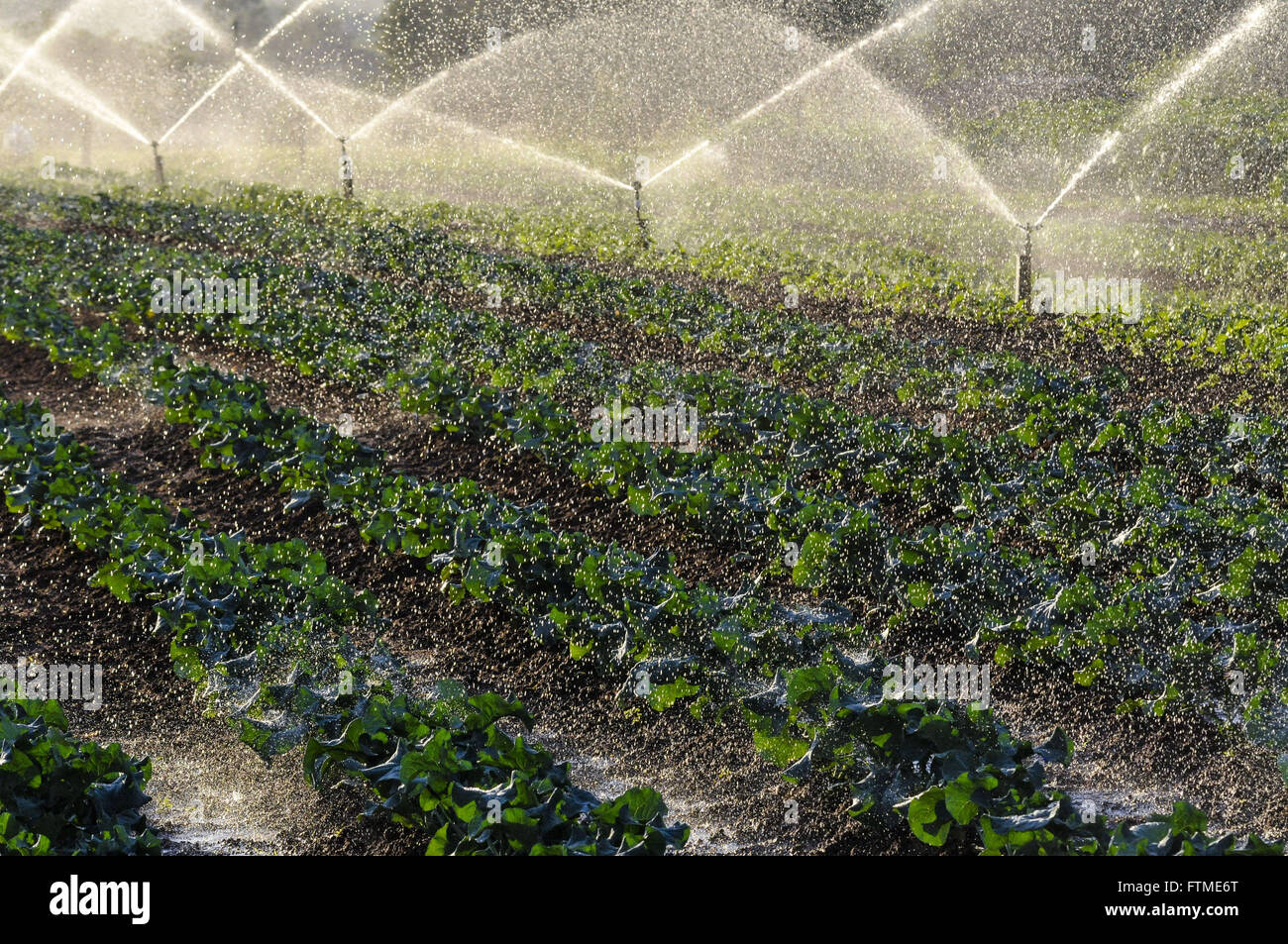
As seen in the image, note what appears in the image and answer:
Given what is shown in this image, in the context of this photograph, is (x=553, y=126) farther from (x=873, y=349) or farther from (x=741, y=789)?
(x=741, y=789)

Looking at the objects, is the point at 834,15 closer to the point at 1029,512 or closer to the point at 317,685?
the point at 1029,512

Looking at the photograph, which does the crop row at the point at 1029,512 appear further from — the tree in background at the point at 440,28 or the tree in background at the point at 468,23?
the tree in background at the point at 440,28

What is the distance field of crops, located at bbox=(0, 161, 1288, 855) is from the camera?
15.8 ft

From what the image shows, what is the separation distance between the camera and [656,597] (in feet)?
20.7

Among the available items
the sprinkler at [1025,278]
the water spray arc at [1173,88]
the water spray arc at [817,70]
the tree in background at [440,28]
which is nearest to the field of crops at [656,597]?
the sprinkler at [1025,278]

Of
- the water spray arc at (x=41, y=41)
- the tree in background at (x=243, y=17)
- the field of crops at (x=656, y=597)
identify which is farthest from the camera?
the water spray arc at (x=41, y=41)

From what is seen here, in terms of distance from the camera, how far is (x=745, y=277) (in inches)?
664

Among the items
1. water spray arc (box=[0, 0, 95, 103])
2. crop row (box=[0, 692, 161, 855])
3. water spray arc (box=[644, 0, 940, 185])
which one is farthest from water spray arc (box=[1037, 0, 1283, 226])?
water spray arc (box=[0, 0, 95, 103])

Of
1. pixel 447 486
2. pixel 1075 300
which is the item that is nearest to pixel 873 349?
pixel 1075 300

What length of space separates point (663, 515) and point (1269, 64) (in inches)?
1509

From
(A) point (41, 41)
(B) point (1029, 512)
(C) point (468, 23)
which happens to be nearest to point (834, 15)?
(C) point (468, 23)

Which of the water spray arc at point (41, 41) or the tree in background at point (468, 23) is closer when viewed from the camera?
the tree in background at point (468, 23)

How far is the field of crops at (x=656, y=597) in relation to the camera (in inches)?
190

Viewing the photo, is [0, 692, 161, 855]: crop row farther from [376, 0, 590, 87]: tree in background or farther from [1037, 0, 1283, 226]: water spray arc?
[376, 0, 590, 87]: tree in background
